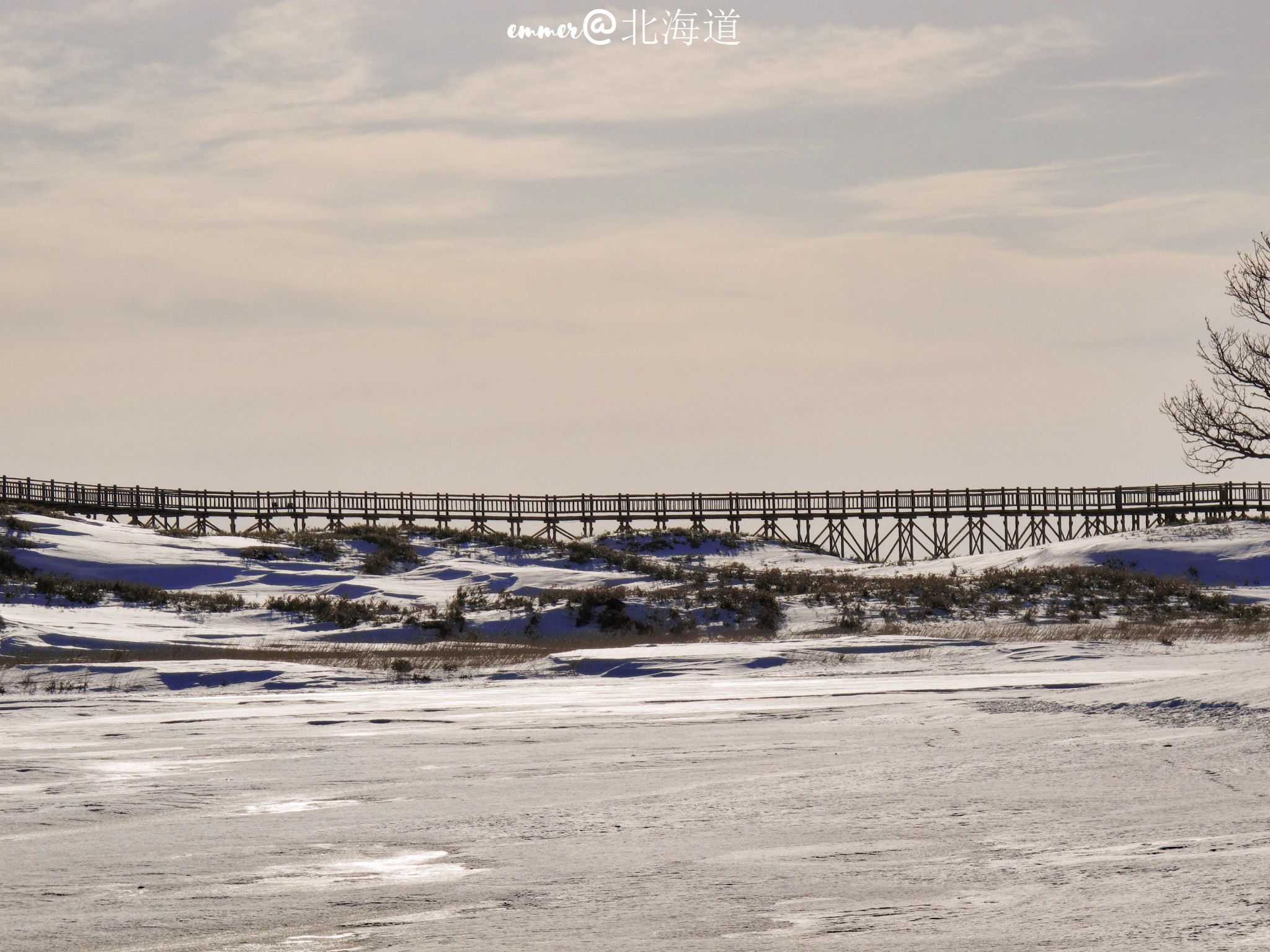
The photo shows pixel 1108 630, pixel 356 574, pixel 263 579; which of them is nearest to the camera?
pixel 1108 630

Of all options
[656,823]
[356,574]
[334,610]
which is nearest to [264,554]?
[356,574]

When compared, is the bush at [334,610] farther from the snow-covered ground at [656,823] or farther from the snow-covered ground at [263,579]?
the snow-covered ground at [656,823]

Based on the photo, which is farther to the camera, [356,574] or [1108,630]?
[356,574]

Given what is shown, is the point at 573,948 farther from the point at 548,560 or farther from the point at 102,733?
the point at 548,560

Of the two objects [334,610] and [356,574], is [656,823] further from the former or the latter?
[356,574]

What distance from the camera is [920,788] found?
6.91 metres

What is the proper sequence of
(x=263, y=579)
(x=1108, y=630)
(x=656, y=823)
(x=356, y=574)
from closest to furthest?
(x=656, y=823)
(x=1108, y=630)
(x=263, y=579)
(x=356, y=574)

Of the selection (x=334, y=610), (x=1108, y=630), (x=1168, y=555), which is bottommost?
(x=1108, y=630)

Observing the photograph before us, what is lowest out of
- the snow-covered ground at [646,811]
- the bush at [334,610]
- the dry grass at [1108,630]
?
the dry grass at [1108,630]

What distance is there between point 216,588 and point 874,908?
27.3m

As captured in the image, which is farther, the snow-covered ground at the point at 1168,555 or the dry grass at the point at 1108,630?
the snow-covered ground at the point at 1168,555

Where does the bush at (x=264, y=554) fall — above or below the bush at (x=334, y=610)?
above

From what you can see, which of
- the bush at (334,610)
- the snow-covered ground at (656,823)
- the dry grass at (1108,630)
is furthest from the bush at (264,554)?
the snow-covered ground at (656,823)

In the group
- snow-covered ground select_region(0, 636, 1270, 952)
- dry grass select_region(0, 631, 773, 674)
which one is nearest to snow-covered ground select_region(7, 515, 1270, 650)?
dry grass select_region(0, 631, 773, 674)
